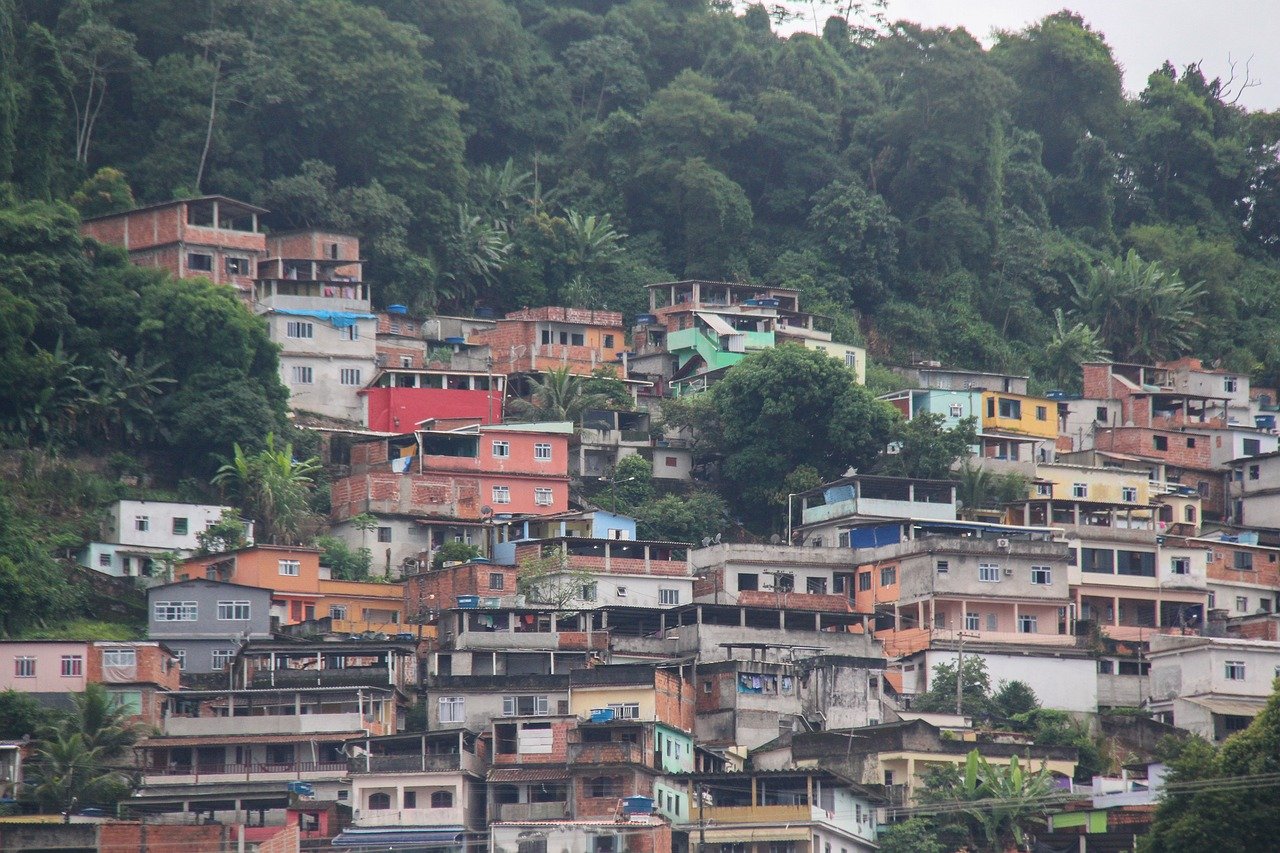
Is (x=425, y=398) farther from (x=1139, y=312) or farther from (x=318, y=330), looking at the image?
(x=1139, y=312)

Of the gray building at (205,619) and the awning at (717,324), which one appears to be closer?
the gray building at (205,619)

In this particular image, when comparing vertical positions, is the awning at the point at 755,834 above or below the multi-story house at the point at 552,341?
below

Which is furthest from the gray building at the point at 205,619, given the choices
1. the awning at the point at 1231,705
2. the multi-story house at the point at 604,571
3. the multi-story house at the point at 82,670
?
the awning at the point at 1231,705

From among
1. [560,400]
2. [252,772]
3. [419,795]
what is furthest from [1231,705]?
[252,772]

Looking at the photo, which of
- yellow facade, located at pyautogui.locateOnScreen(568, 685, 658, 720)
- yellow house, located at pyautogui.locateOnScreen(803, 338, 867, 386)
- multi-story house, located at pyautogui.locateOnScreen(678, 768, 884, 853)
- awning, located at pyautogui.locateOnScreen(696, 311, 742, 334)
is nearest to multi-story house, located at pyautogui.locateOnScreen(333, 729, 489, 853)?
yellow facade, located at pyautogui.locateOnScreen(568, 685, 658, 720)

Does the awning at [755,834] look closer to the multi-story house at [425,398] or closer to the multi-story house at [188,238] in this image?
the multi-story house at [425,398]

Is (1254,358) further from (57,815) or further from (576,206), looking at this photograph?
(57,815)

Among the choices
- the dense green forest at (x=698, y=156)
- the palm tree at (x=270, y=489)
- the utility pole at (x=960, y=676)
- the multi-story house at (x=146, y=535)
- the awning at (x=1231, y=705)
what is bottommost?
the awning at (x=1231, y=705)
